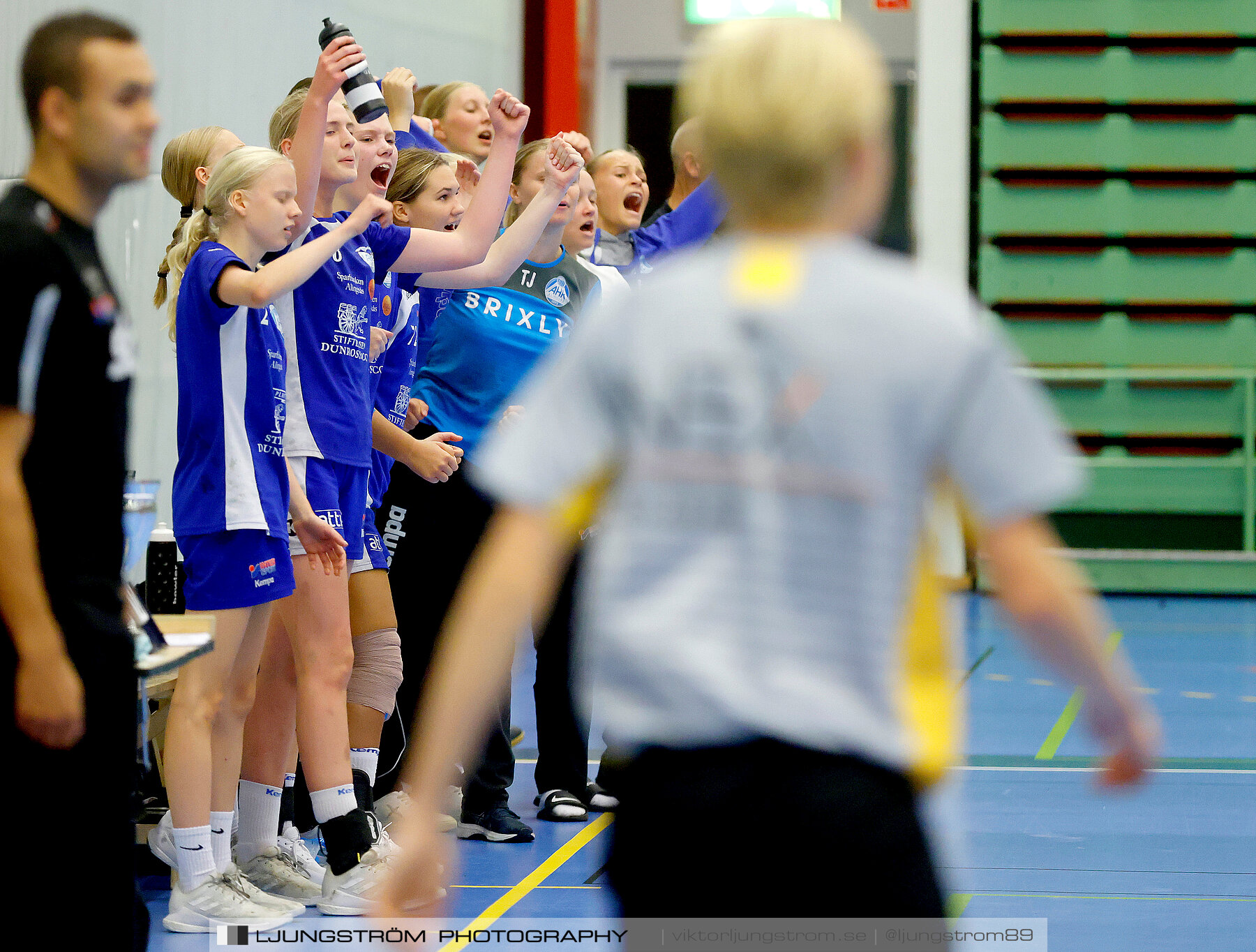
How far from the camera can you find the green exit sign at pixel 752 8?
10500mm

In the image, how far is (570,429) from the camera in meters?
1.29

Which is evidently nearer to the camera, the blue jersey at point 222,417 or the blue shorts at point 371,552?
the blue jersey at point 222,417

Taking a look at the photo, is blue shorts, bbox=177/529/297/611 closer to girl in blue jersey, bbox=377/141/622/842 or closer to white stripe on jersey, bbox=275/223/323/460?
white stripe on jersey, bbox=275/223/323/460

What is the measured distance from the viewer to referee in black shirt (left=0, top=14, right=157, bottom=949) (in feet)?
5.76

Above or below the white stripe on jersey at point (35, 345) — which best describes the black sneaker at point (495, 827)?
below

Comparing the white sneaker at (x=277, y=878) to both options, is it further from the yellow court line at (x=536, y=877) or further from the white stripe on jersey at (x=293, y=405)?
the white stripe on jersey at (x=293, y=405)

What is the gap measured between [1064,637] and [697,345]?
38 centimetres

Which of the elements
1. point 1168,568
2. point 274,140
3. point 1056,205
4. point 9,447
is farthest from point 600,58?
point 9,447

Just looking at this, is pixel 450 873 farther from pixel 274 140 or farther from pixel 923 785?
pixel 923 785

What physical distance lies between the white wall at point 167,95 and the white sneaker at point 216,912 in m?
1.56

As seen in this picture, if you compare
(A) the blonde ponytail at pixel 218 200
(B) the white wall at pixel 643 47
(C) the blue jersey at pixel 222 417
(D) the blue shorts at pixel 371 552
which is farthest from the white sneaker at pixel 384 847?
(B) the white wall at pixel 643 47

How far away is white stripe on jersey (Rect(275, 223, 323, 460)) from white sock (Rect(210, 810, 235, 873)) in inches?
30.8

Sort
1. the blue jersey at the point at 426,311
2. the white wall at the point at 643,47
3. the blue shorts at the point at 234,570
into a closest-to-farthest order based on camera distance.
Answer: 1. the blue shorts at the point at 234,570
2. the blue jersey at the point at 426,311
3. the white wall at the point at 643,47

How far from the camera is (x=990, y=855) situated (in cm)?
379
